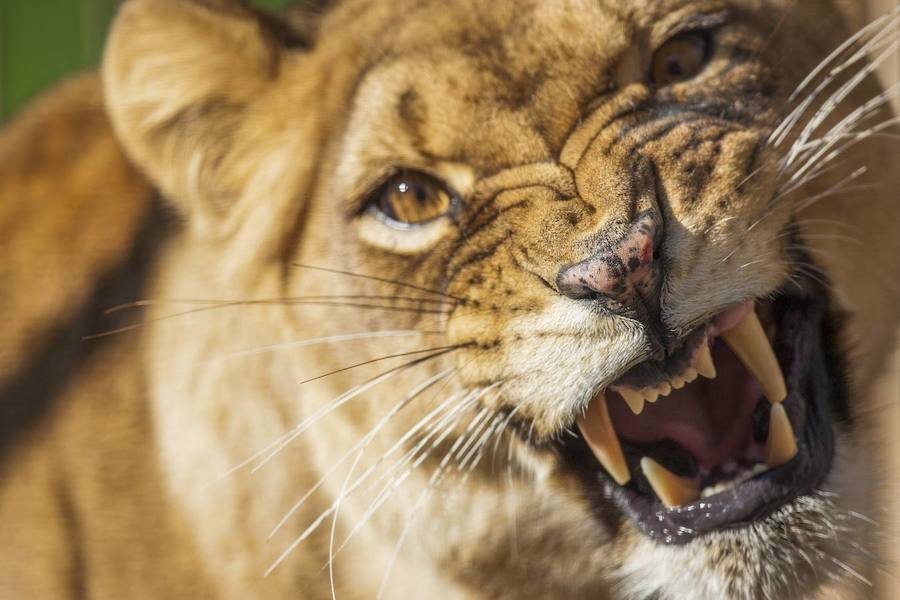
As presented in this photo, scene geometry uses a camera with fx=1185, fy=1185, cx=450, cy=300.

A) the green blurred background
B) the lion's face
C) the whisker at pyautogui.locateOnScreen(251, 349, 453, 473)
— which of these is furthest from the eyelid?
the green blurred background

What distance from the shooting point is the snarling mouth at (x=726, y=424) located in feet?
3.18

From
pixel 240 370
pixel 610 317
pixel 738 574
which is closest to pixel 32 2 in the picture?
pixel 240 370

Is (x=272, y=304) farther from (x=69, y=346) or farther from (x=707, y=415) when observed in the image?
(x=707, y=415)

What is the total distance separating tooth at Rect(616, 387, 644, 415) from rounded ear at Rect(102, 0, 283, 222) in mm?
454

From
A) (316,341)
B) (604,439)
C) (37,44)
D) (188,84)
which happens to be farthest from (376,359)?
(37,44)

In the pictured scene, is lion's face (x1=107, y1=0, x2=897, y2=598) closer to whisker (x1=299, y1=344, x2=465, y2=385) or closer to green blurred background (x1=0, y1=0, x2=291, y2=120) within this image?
whisker (x1=299, y1=344, x2=465, y2=385)

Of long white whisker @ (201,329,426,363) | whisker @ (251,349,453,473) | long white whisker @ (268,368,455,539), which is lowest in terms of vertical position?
long white whisker @ (268,368,455,539)

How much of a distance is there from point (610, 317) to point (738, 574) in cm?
27

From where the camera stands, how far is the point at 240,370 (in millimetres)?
1189

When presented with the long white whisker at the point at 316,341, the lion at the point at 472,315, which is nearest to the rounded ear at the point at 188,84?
the lion at the point at 472,315

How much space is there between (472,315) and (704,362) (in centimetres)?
20

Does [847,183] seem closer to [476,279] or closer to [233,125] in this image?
[476,279]

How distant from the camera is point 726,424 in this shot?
1.01 m

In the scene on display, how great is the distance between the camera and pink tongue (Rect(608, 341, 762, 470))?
1.00 m
